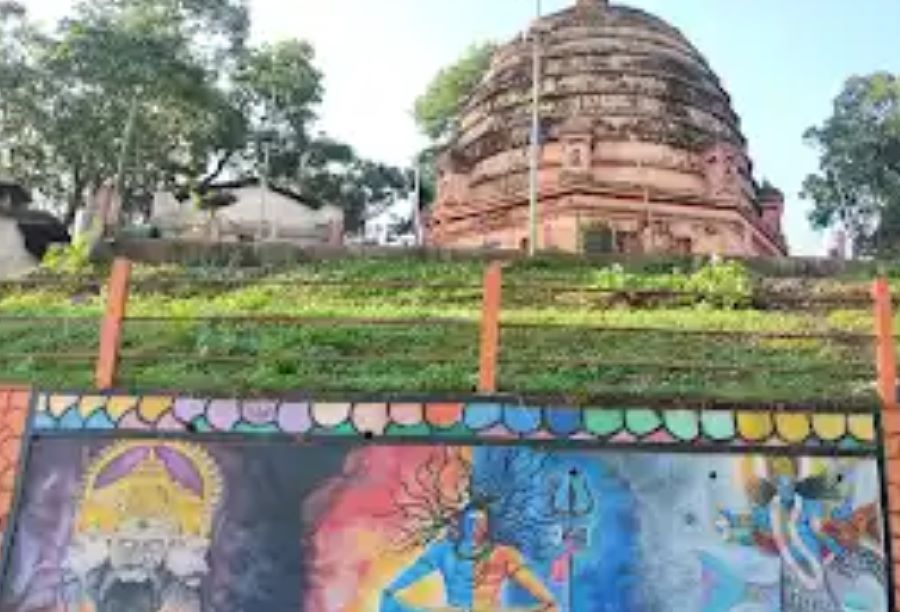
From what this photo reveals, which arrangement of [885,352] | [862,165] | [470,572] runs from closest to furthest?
[470,572]
[885,352]
[862,165]

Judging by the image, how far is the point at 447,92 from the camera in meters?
34.4

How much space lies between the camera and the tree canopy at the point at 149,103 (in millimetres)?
26312

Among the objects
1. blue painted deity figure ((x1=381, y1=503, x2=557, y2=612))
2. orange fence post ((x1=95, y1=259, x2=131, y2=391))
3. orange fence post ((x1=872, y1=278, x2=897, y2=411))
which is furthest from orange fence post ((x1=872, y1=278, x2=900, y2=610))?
orange fence post ((x1=95, y1=259, x2=131, y2=391))

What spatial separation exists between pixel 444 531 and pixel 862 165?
1105 inches

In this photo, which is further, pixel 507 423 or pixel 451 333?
pixel 451 333

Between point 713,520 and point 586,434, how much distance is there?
2.94 feet

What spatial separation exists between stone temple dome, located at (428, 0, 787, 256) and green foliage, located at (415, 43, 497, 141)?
7.76 metres

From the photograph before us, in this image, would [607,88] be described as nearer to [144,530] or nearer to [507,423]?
[507,423]

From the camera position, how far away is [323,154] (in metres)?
35.0

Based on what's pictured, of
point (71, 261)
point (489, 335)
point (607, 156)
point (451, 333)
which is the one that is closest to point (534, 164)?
point (607, 156)

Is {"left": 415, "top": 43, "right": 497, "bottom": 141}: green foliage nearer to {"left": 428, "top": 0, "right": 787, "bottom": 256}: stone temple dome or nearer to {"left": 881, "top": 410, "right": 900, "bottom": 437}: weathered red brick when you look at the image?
{"left": 428, "top": 0, "right": 787, "bottom": 256}: stone temple dome

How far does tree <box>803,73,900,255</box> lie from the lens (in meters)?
31.6

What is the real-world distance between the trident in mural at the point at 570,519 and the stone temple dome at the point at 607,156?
14532 mm

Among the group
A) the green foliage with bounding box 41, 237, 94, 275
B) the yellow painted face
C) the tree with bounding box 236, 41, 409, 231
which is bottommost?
the yellow painted face
